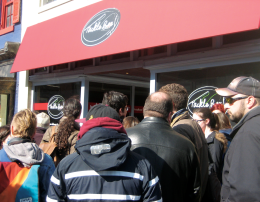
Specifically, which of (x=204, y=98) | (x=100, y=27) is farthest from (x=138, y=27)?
(x=204, y=98)

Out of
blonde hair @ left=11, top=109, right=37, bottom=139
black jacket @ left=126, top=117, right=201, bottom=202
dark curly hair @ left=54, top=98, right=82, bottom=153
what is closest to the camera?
black jacket @ left=126, top=117, right=201, bottom=202

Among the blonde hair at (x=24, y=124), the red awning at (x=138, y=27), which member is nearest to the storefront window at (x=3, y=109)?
the red awning at (x=138, y=27)

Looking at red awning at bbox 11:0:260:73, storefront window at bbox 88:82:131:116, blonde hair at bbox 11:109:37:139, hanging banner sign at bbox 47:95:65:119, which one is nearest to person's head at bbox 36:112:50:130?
red awning at bbox 11:0:260:73

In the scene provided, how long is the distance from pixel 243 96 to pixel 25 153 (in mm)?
1967

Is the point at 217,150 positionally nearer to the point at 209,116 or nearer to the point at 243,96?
the point at 209,116

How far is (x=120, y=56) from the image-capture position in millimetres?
6113

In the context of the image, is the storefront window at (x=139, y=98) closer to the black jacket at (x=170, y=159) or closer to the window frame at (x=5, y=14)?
the window frame at (x=5, y=14)

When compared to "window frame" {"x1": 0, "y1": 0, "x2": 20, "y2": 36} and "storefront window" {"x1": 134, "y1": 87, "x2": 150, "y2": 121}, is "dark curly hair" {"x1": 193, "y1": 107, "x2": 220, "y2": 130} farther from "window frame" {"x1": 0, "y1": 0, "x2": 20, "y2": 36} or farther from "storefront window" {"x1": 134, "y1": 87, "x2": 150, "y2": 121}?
"window frame" {"x1": 0, "y1": 0, "x2": 20, "y2": 36}

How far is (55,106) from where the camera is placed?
7.32m

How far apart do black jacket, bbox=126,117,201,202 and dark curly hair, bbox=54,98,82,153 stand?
4.38 feet

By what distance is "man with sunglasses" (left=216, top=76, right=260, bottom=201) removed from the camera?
1.80 meters

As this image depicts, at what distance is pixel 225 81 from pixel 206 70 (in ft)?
1.35

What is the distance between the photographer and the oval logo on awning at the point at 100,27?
16.7ft

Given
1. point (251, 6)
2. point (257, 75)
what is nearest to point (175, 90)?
point (251, 6)
